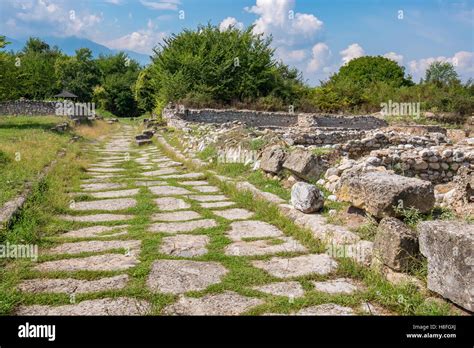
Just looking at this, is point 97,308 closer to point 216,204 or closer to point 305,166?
point 216,204

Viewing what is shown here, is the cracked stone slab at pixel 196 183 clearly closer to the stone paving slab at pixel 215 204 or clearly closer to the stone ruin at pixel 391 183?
the stone ruin at pixel 391 183

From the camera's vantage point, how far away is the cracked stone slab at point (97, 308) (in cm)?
280

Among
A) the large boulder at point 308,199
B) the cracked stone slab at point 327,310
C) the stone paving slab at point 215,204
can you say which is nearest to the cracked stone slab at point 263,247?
the large boulder at point 308,199

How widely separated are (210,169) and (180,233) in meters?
3.99

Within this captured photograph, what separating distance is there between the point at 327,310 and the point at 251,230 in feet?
6.63

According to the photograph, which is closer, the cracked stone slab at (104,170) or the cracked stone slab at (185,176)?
the cracked stone slab at (185,176)

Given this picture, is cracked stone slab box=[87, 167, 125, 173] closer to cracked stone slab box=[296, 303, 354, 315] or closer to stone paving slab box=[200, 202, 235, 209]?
stone paving slab box=[200, 202, 235, 209]

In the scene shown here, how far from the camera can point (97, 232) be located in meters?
4.75

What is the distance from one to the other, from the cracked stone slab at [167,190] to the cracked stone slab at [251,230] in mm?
2003

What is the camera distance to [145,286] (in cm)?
321

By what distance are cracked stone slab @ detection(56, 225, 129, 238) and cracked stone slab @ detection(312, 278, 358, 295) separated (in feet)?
8.01
